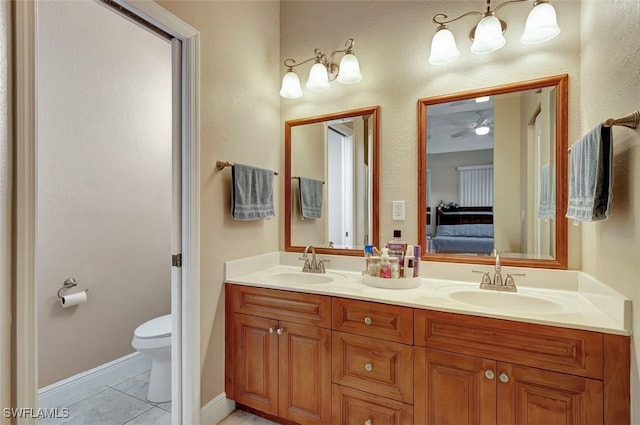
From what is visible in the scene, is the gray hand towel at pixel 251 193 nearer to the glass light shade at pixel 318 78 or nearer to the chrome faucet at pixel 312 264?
the chrome faucet at pixel 312 264

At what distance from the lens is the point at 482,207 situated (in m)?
1.74

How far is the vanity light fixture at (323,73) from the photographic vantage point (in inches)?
75.8

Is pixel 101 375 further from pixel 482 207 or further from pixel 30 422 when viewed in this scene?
pixel 482 207

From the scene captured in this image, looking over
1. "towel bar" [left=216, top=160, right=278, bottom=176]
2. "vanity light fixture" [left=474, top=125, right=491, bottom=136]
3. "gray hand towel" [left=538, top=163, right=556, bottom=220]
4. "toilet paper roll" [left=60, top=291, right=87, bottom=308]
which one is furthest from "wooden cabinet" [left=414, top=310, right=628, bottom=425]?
"toilet paper roll" [left=60, top=291, right=87, bottom=308]

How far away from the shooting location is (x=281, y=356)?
164cm

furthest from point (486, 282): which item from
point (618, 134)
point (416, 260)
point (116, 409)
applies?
point (116, 409)

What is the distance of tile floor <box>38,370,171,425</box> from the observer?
1773 millimetres

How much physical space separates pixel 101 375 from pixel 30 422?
1.27 meters

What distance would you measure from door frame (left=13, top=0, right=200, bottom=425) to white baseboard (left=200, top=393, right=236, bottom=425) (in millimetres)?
54

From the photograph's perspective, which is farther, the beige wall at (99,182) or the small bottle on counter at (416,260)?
the beige wall at (99,182)

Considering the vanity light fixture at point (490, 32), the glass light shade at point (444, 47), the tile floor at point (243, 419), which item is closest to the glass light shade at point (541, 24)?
the vanity light fixture at point (490, 32)

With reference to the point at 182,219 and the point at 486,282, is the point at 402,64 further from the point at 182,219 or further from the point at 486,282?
the point at 182,219

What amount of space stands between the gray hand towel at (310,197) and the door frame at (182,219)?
0.81 meters

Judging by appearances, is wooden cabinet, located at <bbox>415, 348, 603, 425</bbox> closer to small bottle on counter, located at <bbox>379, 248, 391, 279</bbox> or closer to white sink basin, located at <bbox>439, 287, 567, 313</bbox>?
white sink basin, located at <bbox>439, 287, 567, 313</bbox>
